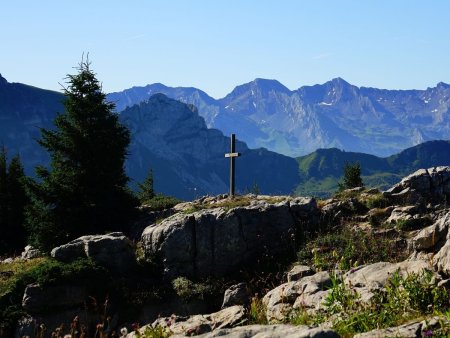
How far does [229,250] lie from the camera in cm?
1711

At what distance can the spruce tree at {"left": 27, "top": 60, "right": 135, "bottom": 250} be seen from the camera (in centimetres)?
2255

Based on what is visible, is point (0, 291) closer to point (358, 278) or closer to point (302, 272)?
point (302, 272)

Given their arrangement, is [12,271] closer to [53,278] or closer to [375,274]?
[53,278]

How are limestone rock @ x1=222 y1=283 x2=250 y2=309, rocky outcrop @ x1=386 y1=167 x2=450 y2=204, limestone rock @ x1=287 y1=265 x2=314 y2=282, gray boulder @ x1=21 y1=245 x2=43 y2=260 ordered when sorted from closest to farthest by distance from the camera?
limestone rock @ x1=287 y1=265 x2=314 y2=282, limestone rock @ x1=222 y1=283 x2=250 y2=309, rocky outcrop @ x1=386 y1=167 x2=450 y2=204, gray boulder @ x1=21 y1=245 x2=43 y2=260

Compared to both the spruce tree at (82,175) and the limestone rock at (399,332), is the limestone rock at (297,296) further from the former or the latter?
the spruce tree at (82,175)

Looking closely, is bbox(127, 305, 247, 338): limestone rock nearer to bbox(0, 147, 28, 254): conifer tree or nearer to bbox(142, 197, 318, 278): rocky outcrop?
bbox(142, 197, 318, 278): rocky outcrop

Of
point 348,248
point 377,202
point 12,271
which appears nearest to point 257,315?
point 348,248

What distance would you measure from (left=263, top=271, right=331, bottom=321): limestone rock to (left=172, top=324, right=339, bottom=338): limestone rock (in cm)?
265

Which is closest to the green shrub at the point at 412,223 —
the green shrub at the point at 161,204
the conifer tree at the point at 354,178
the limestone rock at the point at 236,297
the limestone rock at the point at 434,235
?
the limestone rock at the point at 434,235

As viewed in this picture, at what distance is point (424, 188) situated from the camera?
21156 millimetres

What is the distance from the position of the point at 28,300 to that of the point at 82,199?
29.7 ft

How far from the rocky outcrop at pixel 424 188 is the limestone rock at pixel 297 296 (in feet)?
33.1

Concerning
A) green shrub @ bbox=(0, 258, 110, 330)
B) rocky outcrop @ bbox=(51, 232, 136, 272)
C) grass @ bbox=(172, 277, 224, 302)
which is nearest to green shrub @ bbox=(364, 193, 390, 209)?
grass @ bbox=(172, 277, 224, 302)

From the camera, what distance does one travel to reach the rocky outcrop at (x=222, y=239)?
16.9 meters
